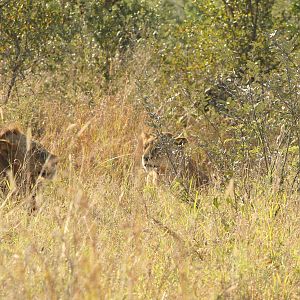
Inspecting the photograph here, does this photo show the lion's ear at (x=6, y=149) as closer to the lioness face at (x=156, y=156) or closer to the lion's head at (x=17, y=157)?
the lion's head at (x=17, y=157)

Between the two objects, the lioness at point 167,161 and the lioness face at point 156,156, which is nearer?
the lioness at point 167,161

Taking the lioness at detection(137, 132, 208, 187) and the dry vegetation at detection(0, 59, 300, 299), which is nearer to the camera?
the dry vegetation at detection(0, 59, 300, 299)

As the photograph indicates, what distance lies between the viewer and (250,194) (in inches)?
182

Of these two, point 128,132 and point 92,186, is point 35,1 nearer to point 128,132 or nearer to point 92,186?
point 128,132

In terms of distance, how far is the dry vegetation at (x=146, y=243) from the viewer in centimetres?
300

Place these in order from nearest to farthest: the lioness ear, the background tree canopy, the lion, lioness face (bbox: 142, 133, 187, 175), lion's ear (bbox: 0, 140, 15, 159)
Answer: the lion, lion's ear (bbox: 0, 140, 15, 159), lioness face (bbox: 142, 133, 187, 175), the lioness ear, the background tree canopy

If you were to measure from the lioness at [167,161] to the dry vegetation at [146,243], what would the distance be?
0.66 ft

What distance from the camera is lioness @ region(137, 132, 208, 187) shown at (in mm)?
5380

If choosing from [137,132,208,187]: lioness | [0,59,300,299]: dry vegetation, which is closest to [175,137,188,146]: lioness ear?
[137,132,208,187]: lioness

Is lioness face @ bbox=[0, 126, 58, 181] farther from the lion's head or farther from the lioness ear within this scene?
the lioness ear

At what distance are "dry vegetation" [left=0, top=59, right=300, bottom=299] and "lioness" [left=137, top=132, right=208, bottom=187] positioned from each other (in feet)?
0.66

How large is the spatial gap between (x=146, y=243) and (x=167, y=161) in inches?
79.0

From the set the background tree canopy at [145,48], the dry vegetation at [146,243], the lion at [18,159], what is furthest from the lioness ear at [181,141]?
the background tree canopy at [145,48]

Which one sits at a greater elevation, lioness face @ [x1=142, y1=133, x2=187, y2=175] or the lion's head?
the lion's head
